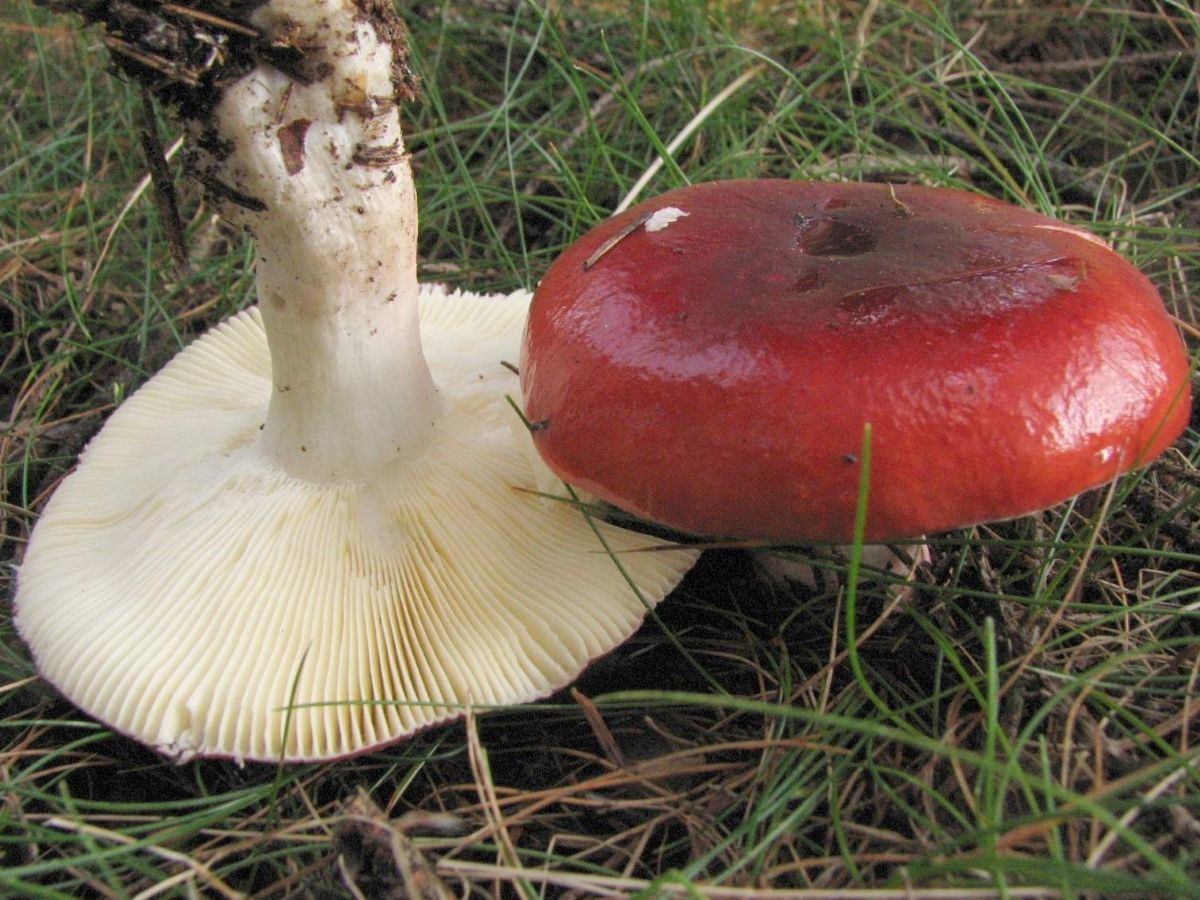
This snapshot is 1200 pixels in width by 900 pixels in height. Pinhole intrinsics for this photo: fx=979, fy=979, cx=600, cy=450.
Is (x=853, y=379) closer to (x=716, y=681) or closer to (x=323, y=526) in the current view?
(x=716, y=681)

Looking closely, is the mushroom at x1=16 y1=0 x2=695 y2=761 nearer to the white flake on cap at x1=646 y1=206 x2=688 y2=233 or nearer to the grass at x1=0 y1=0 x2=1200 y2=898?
the grass at x1=0 y1=0 x2=1200 y2=898

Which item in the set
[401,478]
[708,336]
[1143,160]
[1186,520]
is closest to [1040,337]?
[708,336]

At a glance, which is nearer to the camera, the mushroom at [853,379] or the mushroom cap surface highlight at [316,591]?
the mushroom at [853,379]

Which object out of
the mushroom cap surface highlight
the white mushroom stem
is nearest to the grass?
the mushroom cap surface highlight

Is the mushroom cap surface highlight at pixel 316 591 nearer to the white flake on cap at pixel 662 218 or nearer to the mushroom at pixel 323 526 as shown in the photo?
the mushroom at pixel 323 526

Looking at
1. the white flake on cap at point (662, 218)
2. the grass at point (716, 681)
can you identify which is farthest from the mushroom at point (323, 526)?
the white flake on cap at point (662, 218)

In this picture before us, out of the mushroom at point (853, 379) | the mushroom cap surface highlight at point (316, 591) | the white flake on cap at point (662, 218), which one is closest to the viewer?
the mushroom at point (853, 379)

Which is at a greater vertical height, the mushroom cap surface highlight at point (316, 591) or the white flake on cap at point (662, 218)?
the white flake on cap at point (662, 218)
